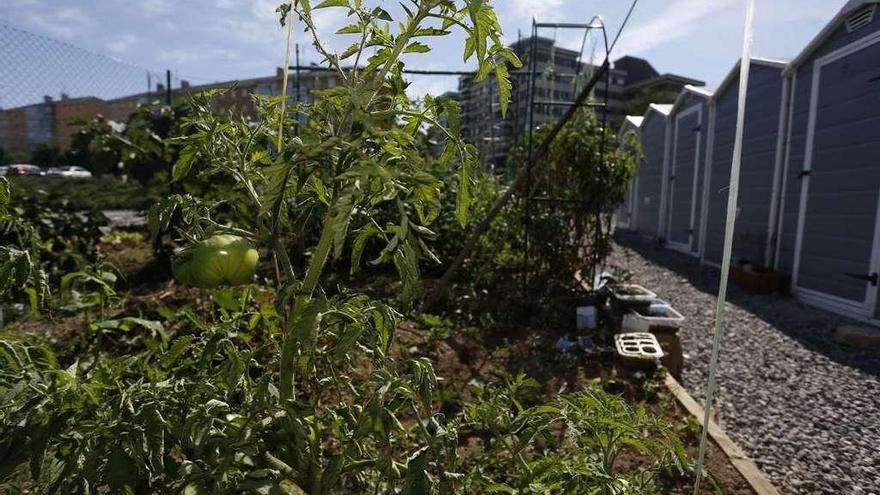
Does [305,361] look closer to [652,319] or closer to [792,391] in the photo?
[652,319]

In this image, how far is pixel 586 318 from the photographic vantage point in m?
3.65

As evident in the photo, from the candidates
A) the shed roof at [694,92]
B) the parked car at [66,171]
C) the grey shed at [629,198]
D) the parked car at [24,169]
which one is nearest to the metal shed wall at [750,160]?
the shed roof at [694,92]

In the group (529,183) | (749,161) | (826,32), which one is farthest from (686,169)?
(529,183)

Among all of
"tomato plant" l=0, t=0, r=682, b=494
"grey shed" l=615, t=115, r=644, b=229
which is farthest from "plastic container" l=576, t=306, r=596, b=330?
"grey shed" l=615, t=115, r=644, b=229

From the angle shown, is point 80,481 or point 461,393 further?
point 461,393

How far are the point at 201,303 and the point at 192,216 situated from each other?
2246mm

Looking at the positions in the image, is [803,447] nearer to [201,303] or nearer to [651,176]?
[201,303]

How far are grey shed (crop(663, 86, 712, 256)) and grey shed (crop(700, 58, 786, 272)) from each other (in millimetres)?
385

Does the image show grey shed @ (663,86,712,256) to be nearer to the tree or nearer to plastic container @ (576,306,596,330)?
plastic container @ (576,306,596,330)

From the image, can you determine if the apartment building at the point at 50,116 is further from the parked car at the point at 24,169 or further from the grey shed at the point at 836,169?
the grey shed at the point at 836,169

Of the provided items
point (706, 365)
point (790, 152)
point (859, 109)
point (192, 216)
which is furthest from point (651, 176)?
point (192, 216)

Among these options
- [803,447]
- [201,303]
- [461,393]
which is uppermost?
[201,303]

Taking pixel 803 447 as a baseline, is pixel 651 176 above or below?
above

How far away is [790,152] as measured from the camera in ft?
20.0
